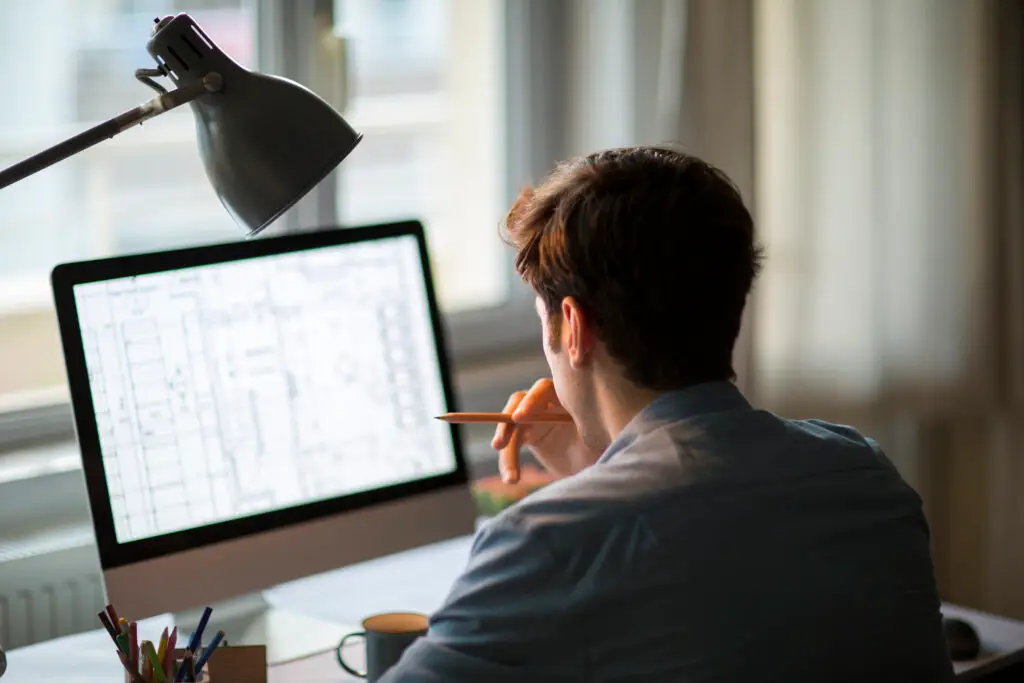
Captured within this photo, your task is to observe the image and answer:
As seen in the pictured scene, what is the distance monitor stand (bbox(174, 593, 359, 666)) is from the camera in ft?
4.89

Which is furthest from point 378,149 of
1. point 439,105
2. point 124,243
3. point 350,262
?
point 350,262

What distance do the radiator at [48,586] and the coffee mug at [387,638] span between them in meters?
0.63

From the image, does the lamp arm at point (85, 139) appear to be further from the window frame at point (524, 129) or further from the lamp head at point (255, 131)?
the window frame at point (524, 129)

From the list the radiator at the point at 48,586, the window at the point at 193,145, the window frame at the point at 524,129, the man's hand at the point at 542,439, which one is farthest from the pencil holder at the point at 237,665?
the window frame at the point at 524,129

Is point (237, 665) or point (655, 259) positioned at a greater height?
point (655, 259)

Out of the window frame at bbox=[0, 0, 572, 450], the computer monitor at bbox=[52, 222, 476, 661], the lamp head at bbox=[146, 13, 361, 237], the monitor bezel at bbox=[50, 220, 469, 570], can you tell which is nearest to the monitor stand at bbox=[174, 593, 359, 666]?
the computer monitor at bbox=[52, 222, 476, 661]

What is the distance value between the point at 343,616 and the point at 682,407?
70 cm

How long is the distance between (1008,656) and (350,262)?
88 cm

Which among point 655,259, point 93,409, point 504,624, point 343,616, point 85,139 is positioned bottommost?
point 343,616

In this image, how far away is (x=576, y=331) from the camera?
111 centimetres

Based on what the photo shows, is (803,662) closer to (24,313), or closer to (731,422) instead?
(731,422)

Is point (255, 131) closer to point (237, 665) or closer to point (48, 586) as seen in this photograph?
point (237, 665)

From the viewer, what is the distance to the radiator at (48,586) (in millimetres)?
1733

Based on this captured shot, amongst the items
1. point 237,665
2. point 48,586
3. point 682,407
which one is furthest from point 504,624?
point 48,586
